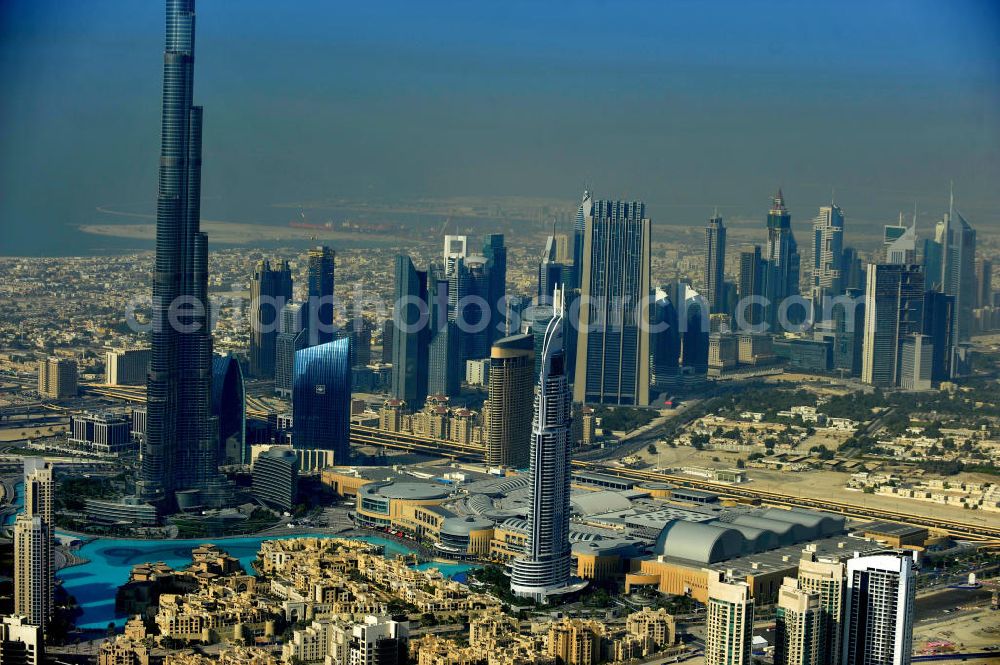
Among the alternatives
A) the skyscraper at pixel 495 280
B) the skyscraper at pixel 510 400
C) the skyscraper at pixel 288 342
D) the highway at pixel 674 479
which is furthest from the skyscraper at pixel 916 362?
the skyscraper at pixel 288 342

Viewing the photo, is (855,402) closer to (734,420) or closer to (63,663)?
(734,420)

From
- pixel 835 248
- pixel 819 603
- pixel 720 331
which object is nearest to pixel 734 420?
pixel 720 331

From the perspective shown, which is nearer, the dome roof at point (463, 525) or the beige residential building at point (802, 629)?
the beige residential building at point (802, 629)

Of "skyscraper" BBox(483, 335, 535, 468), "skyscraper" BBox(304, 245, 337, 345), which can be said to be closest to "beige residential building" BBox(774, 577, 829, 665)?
"skyscraper" BBox(483, 335, 535, 468)

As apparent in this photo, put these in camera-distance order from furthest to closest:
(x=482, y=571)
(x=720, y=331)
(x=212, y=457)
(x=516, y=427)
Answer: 1. (x=720, y=331)
2. (x=516, y=427)
3. (x=212, y=457)
4. (x=482, y=571)

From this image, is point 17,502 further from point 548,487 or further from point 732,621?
point 732,621

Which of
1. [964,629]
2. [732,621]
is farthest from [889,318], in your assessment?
[732,621]

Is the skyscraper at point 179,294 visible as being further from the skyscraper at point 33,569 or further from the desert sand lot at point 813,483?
the desert sand lot at point 813,483
